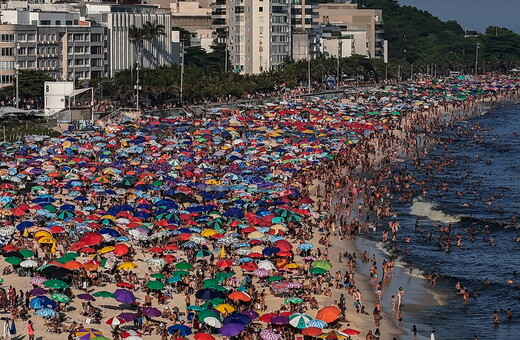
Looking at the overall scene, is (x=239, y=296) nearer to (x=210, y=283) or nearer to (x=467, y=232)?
(x=210, y=283)

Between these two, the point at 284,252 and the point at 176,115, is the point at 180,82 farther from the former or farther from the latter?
the point at 284,252

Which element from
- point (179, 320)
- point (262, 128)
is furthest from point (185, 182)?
point (262, 128)

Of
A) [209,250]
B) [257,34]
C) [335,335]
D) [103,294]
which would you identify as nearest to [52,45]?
[257,34]

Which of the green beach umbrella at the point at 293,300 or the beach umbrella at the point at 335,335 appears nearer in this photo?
the beach umbrella at the point at 335,335

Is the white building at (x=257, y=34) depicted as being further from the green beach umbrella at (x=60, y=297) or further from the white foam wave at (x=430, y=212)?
the green beach umbrella at (x=60, y=297)

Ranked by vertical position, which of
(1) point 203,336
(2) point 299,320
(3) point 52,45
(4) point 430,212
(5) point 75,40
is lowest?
(4) point 430,212

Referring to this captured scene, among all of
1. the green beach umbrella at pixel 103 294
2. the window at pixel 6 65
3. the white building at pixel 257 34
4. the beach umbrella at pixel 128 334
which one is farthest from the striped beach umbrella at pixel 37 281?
the white building at pixel 257 34
